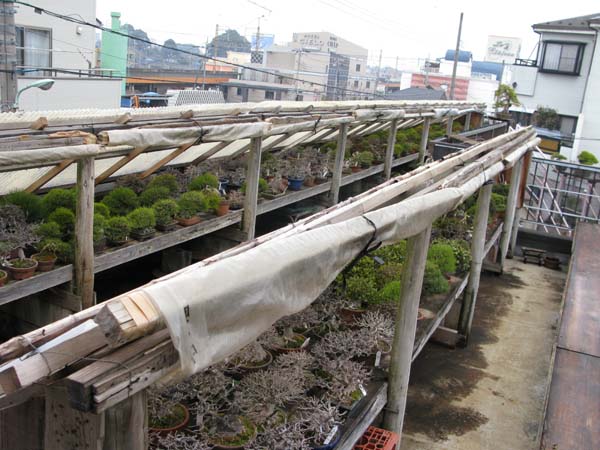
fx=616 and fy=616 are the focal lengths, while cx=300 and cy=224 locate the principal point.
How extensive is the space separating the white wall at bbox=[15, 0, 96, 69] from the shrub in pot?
34.9ft

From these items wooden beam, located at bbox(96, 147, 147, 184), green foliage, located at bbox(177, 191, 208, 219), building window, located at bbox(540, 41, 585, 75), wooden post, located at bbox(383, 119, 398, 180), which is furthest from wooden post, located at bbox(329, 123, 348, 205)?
building window, located at bbox(540, 41, 585, 75)

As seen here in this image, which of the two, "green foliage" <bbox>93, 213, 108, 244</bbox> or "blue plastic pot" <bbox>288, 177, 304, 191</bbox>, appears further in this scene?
"blue plastic pot" <bbox>288, 177, 304, 191</bbox>

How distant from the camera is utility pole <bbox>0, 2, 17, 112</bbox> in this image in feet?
27.5

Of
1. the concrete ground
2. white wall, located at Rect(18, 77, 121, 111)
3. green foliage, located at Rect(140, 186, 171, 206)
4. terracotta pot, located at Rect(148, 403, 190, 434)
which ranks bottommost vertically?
the concrete ground

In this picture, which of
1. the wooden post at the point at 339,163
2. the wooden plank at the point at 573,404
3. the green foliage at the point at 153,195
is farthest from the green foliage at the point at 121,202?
the wooden plank at the point at 573,404

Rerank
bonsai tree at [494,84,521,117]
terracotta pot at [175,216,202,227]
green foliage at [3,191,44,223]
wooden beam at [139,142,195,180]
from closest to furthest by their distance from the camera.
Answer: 1. green foliage at [3,191,44,223]
2. terracotta pot at [175,216,202,227]
3. wooden beam at [139,142,195,180]
4. bonsai tree at [494,84,521,117]

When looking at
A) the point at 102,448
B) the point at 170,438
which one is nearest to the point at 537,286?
the point at 170,438

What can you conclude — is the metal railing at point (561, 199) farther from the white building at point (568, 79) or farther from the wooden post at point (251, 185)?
the wooden post at point (251, 185)

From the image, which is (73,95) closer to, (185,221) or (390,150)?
(390,150)

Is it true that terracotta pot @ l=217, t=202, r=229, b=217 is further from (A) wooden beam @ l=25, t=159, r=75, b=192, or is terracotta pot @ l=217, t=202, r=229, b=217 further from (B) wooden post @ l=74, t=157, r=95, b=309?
(B) wooden post @ l=74, t=157, r=95, b=309

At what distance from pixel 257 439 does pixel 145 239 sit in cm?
298

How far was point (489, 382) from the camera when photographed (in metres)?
7.15

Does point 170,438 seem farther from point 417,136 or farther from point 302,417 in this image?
point 417,136

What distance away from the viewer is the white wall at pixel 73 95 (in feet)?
48.1
